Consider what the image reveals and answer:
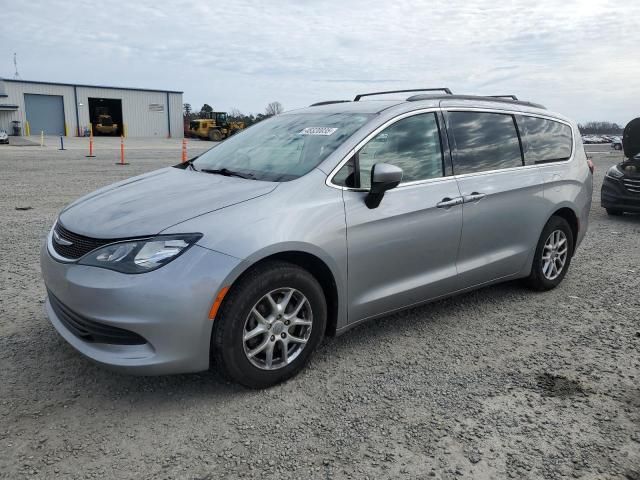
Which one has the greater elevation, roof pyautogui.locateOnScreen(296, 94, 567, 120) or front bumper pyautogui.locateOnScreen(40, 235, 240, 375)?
roof pyautogui.locateOnScreen(296, 94, 567, 120)

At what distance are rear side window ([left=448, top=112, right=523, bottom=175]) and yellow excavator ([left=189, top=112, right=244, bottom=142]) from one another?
140 ft

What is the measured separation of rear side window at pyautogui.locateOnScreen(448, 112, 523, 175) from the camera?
13.9 ft

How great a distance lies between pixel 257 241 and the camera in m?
3.03

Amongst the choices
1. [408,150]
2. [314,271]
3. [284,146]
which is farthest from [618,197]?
[314,271]

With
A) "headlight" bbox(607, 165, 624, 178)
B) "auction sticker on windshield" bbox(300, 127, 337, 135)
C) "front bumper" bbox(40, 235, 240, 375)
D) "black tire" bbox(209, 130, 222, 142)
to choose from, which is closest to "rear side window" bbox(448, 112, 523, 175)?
"auction sticker on windshield" bbox(300, 127, 337, 135)

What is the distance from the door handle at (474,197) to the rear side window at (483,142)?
0.19m

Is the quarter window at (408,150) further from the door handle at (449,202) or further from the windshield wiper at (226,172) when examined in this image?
the windshield wiper at (226,172)

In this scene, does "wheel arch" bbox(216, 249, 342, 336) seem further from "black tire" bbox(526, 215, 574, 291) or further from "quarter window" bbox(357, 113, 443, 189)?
"black tire" bbox(526, 215, 574, 291)

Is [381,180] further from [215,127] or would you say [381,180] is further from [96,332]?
[215,127]

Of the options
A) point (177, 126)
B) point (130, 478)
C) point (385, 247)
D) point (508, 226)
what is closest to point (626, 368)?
point (508, 226)

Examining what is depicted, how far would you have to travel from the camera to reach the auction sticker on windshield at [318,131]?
386 centimetres

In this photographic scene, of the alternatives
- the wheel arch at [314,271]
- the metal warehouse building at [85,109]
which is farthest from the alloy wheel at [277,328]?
the metal warehouse building at [85,109]

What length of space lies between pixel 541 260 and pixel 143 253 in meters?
3.64

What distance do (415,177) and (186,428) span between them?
7.37 feet
